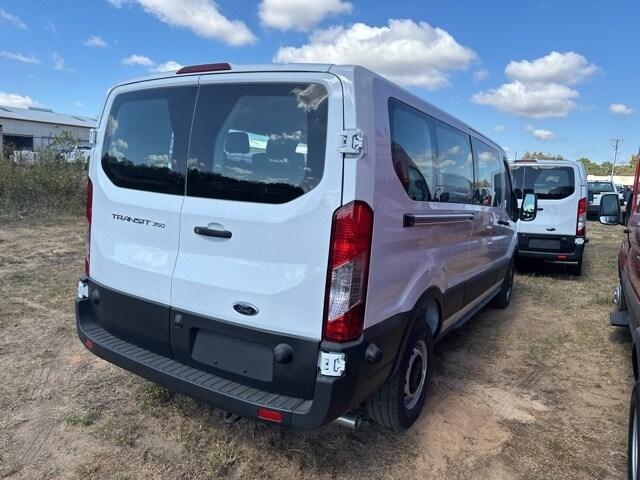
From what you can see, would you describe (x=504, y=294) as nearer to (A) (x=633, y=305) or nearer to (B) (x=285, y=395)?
(A) (x=633, y=305)

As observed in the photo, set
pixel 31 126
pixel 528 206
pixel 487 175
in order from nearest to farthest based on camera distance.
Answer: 1. pixel 487 175
2. pixel 528 206
3. pixel 31 126

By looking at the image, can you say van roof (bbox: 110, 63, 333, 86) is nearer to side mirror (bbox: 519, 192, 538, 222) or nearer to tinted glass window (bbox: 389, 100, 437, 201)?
tinted glass window (bbox: 389, 100, 437, 201)

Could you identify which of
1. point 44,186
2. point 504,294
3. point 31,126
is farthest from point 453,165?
point 31,126

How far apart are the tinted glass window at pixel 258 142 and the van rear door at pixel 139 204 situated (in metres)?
0.14

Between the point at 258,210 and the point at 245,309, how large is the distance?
51cm

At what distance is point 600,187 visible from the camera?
20094 millimetres

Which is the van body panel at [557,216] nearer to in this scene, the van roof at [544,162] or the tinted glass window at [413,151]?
the van roof at [544,162]

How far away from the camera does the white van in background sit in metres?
7.52

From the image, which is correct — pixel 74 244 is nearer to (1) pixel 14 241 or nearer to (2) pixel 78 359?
(1) pixel 14 241

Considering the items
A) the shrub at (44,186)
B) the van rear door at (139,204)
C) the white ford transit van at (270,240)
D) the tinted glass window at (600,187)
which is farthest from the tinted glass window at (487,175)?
the tinted glass window at (600,187)

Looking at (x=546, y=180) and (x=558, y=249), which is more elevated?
(x=546, y=180)

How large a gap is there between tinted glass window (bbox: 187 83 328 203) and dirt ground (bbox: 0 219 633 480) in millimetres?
1524

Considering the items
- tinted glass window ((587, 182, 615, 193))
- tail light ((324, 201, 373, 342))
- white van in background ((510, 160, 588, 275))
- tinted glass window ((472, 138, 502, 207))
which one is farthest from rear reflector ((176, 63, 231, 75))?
tinted glass window ((587, 182, 615, 193))

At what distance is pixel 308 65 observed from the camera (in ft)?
7.66
